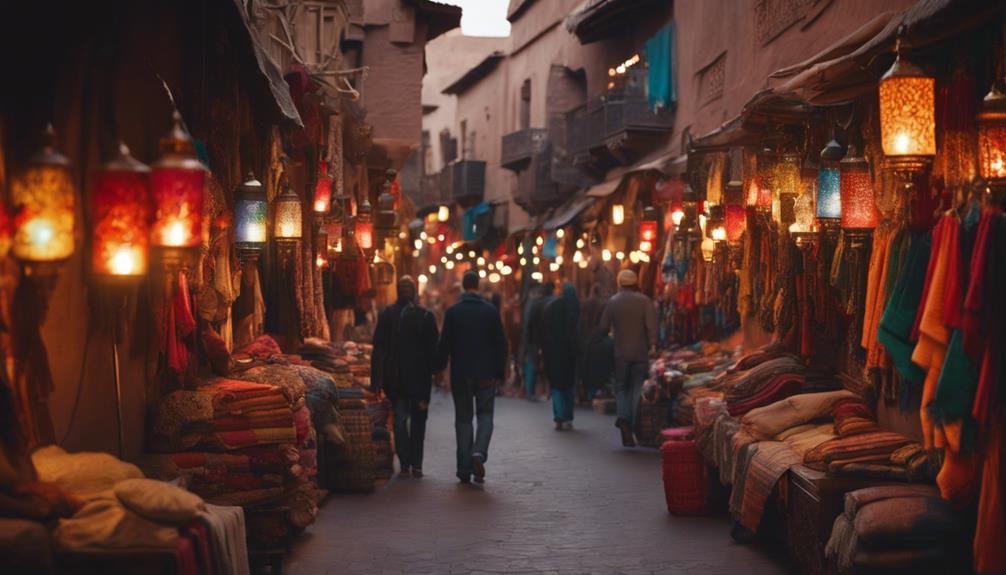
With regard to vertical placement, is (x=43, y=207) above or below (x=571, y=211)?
below

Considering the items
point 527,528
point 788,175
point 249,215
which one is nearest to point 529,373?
point 527,528

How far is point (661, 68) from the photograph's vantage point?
2258 cm

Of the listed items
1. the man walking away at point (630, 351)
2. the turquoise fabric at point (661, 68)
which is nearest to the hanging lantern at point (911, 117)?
the man walking away at point (630, 351)

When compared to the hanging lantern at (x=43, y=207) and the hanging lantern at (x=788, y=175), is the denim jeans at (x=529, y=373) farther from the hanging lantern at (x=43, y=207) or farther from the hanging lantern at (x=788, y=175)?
the hanging lantern at (x=43, y=207)

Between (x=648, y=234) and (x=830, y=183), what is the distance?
10376mm

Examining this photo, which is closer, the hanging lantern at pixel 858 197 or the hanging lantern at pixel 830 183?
the hanging lantern at pixel 858 197

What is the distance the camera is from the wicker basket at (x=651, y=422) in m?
15.8

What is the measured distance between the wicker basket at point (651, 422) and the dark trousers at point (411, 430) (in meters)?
3.40

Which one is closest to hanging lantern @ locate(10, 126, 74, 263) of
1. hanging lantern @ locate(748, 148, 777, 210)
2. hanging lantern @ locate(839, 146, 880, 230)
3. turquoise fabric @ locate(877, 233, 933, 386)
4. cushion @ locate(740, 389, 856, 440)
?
turquoise fabric @ locate(877, 233, 933, 386)

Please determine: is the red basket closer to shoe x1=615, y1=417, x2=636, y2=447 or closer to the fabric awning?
shoe x1=615, y1=417, x2=636, y2=447

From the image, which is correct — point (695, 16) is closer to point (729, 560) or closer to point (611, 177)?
point (611, 177)

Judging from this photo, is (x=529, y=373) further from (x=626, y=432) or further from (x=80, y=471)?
(x=80, y=471)

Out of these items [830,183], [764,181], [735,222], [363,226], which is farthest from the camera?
[363,226]

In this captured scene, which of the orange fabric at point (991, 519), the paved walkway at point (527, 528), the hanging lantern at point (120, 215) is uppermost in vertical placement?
the hanging lantern at point (120, 215)
